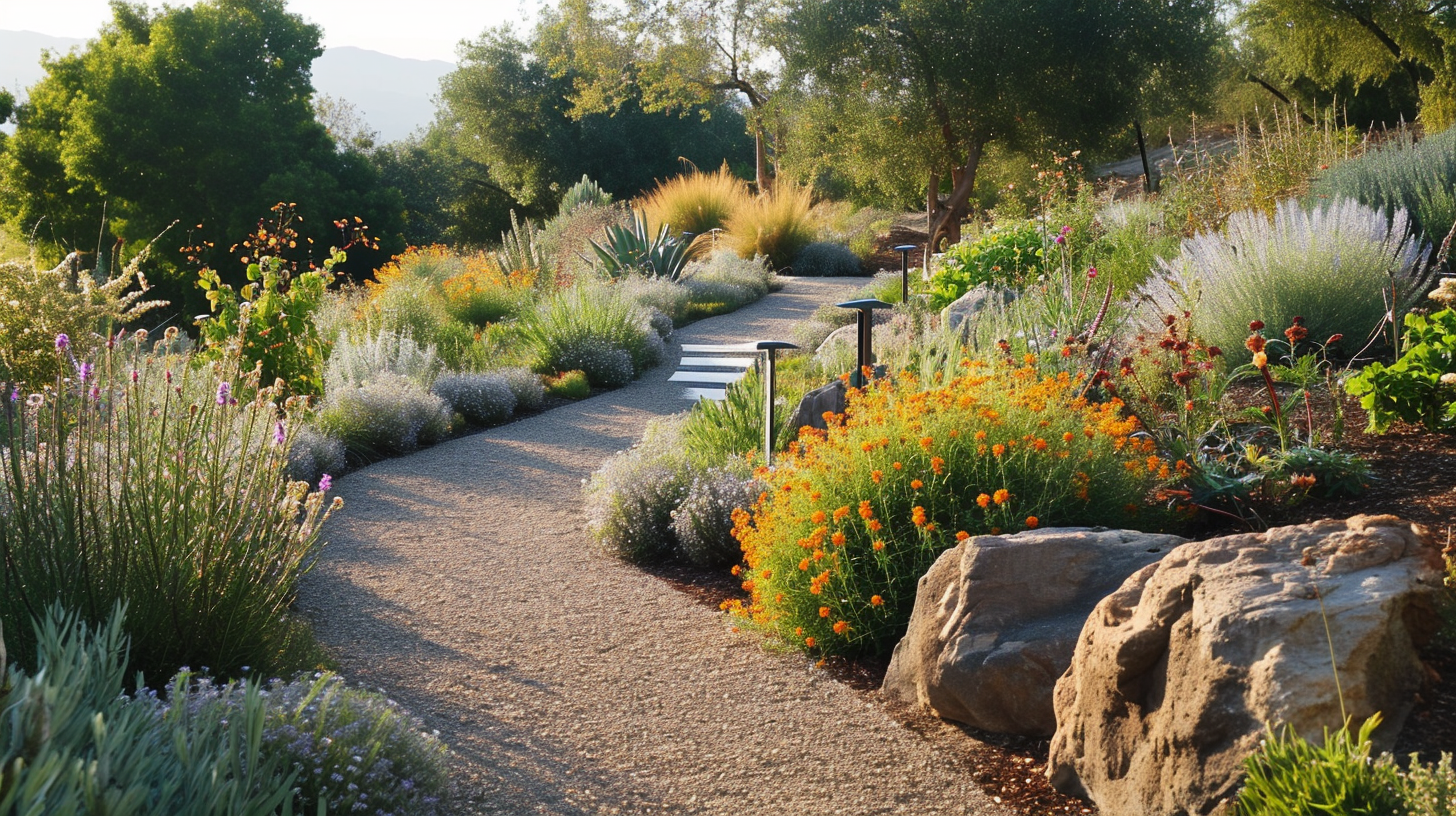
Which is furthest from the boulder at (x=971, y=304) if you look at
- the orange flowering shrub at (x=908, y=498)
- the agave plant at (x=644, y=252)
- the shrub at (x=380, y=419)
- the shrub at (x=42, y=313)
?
the shrub at (x=42, y=313)

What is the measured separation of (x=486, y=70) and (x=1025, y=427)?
90.0 ft

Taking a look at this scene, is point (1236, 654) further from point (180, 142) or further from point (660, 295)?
point (180, 142)

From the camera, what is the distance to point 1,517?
2787 mm

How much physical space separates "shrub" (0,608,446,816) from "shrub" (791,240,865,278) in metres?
14.2

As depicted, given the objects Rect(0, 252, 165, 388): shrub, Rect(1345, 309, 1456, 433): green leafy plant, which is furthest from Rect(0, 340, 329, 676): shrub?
Rect(0, 252, 165, 388): shrub

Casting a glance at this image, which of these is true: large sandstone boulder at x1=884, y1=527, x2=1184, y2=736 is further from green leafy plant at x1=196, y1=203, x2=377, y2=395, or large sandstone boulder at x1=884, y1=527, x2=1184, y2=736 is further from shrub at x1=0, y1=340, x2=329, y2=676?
green leafy plant at x1=196, y1=203, x2=377, y2=395

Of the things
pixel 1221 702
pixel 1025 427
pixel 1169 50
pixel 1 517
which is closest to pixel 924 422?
pixel 1025 427

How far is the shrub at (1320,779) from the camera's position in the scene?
1.78 m

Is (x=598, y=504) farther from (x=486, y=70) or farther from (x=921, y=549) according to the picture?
(x=486, y=70)

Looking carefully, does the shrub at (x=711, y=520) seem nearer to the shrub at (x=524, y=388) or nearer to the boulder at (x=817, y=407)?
the boulder at (x=817, y=407)

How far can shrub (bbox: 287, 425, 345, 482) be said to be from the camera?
5809 mm

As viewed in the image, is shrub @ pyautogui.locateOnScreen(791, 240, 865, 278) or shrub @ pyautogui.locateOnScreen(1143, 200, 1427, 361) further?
shrub @ pyautogui.locateOnScreen(791, 240, 865, 278)

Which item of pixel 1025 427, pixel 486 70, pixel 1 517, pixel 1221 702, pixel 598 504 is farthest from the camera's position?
pixel 486 70

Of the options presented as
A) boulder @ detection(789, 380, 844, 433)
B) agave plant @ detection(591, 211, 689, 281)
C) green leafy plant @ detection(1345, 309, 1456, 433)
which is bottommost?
boulder @ detection(789, 380, 844, 433)
